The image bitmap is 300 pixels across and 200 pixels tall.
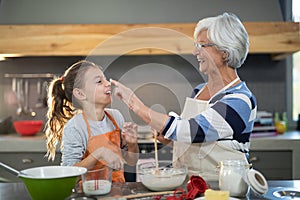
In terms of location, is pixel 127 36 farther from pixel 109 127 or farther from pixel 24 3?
pixel 109 127

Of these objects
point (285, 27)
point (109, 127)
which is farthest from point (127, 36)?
point (109, 127)

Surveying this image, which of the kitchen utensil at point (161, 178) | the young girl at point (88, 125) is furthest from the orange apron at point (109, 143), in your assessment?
the kitchen utensil at point (161, 178)

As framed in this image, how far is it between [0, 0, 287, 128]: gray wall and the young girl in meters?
1.76

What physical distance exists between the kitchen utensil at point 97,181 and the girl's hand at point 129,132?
1.06 ft

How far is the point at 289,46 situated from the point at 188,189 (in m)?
2.16

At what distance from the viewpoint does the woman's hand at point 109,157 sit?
6.03 ft

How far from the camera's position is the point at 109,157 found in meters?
1.86

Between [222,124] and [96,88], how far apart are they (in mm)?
590

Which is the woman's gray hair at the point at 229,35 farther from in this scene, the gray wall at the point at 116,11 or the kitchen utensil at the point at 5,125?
the kitchen utensil at the point at 5,125

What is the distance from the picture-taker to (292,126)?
13.1 feet

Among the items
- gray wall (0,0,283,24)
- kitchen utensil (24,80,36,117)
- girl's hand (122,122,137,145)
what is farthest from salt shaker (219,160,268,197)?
kitchen utensil (24,80,36,117)

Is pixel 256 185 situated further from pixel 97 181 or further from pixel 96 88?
pixel 96 88

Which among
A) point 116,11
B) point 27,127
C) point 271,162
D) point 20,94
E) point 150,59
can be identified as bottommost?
point 271,162

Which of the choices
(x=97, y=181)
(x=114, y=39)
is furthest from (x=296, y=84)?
(x=97, y=181)
